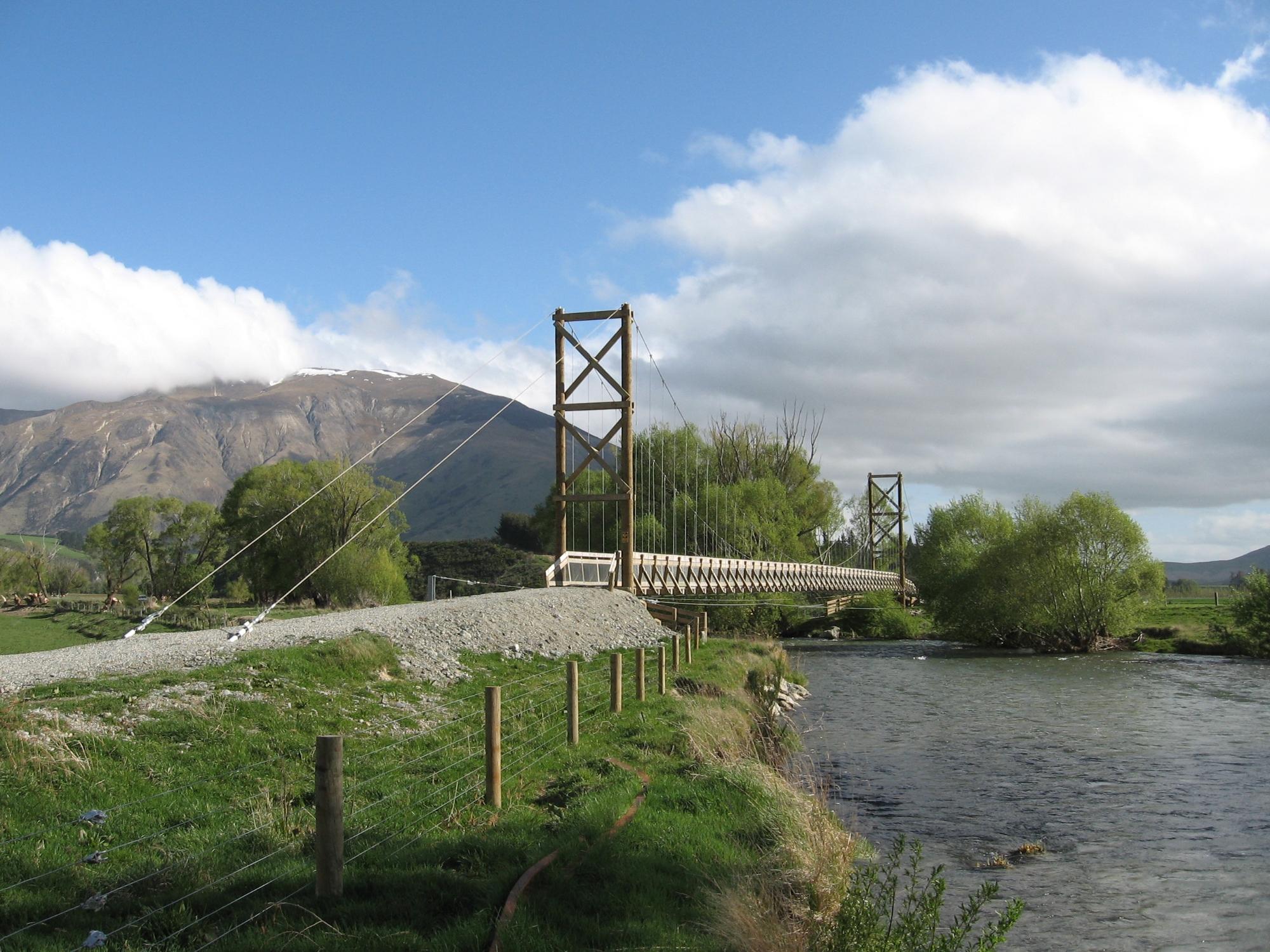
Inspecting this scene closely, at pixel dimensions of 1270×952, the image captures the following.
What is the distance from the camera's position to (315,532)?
47.8 metres

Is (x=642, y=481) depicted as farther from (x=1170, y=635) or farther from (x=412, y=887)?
(x=412, y=887)

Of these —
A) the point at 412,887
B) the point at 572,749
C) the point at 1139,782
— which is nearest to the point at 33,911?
the point at 412,887

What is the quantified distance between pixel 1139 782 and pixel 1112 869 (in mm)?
4189

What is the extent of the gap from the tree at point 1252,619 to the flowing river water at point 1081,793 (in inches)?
400

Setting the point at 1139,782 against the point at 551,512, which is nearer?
the point at 1139,782

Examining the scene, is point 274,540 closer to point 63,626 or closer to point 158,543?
point 158,543

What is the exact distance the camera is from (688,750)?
998cm

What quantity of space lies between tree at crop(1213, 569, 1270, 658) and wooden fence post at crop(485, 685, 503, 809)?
107 ft

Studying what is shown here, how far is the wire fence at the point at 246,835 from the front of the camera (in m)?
4.86

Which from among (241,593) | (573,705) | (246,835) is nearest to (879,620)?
(241,593)

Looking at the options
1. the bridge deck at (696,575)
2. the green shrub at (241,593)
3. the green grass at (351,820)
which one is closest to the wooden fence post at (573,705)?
the green grass at (351,820)

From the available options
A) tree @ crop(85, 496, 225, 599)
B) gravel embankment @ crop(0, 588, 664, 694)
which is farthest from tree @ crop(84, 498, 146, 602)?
gravel embankment @ crop(0, 588, 664, 694)

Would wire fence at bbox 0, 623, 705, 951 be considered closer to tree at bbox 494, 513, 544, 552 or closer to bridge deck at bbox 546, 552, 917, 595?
bridge deck at bbox 546, 552, 917, 595

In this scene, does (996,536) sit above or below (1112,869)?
above
